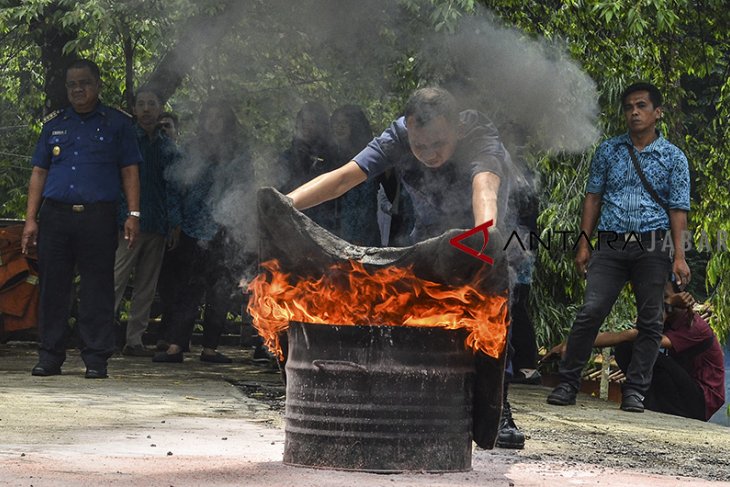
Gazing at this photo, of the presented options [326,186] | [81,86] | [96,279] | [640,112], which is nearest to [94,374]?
[96,279]

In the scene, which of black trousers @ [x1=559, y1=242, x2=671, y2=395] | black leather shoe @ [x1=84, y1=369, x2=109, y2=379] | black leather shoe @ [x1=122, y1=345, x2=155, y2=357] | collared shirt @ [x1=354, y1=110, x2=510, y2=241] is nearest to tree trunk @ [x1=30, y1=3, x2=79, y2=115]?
black leather shoe @ [x1=122, y1=345, x2=155, y2=357]

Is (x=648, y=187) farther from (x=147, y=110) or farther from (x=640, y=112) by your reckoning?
(x=147, y=110)

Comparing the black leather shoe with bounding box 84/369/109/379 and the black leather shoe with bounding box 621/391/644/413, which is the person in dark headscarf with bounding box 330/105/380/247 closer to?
the black leather shoe with bounding box 84/369/109/379


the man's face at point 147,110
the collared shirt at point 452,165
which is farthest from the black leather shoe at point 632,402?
the man's face at point 147,110

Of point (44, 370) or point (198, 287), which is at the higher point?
point (198, 287)

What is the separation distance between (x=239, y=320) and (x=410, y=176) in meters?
9.75

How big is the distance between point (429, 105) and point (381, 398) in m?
1.27

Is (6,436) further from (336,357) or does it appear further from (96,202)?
(96,202)

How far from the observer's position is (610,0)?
8641mm

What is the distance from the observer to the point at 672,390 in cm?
988

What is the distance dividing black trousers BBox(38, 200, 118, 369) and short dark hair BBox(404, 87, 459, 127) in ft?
12.9

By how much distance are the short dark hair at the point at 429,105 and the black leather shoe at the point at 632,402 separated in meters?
3.70

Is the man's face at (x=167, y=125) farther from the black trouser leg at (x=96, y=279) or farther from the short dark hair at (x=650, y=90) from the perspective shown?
the short dark hair at (x=650, y=90)

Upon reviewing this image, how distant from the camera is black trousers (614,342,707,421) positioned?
979 centimetres
